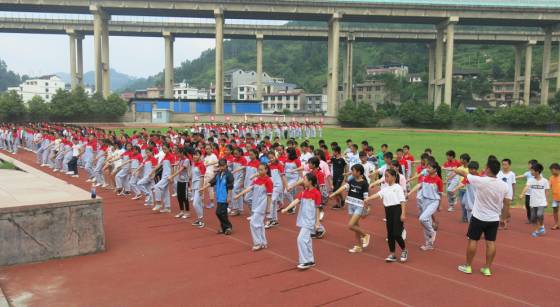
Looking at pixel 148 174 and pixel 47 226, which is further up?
pixel 148 174

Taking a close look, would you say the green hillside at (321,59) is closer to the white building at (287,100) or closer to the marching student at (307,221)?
the white building at (287,100)

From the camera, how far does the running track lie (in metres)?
5.85

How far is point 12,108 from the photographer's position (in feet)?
153

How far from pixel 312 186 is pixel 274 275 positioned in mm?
1536

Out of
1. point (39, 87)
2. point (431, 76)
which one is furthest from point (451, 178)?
point (39, 87)

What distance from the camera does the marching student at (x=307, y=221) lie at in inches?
271

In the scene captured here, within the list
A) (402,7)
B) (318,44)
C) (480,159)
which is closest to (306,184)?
(480,159)

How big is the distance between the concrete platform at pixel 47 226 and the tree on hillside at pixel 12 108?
148 feet

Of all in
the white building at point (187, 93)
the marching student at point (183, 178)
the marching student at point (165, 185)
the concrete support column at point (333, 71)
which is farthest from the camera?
the white building at point (187, 93)

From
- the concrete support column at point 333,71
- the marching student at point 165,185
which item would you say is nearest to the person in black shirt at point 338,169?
the marching student at point 165,185

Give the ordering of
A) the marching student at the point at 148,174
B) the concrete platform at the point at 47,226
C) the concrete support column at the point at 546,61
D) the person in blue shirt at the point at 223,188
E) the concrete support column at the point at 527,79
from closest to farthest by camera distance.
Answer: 1. the concrete platform at the point at 47,226
2. the person in blue shirt at the point at 223,188
3. the marching student at the point at 148,174
4. the concrete support column at the point at 546,61
5. the concrete support column at the point at 527,79

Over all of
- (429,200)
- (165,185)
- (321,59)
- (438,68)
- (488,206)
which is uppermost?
(321,59)

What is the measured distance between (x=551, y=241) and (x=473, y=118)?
48.9 m

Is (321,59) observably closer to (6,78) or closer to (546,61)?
(546,61)
